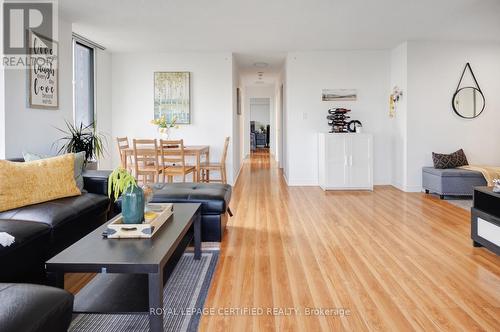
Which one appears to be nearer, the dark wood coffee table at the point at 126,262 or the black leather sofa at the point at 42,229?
the dark wood coffee table at the point at 126,262

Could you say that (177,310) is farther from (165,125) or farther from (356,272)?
(165,125)

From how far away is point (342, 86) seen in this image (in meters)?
6.38

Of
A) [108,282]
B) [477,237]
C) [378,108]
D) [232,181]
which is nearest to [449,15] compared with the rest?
[378,108]

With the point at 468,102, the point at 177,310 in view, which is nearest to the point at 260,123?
the point at 468,102

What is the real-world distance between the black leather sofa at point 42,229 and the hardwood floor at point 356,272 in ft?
3.59

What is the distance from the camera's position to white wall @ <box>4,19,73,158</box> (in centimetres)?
367

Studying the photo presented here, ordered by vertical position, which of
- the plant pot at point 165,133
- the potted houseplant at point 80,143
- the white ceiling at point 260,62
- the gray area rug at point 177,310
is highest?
the white ceiling at point 260,62

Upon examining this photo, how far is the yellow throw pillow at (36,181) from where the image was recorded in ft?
8.45

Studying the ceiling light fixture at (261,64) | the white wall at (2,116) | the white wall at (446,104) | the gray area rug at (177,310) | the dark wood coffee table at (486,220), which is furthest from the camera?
the ceiling light fixture at (261,64)

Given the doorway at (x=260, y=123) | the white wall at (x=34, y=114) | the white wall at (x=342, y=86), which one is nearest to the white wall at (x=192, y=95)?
the white wall at (x=342, y=86)

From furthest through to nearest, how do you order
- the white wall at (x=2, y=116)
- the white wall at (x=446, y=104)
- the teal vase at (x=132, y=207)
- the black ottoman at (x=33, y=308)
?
the white wall at (x=446, y=104), the white wall at (x=2, y=116), the teal vase at (x=132, y=207), the black ottoman at (x=33, y=308)

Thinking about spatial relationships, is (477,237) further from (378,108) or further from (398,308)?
(378,108)

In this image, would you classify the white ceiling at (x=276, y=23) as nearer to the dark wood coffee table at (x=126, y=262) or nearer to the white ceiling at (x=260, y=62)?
the white ceiling at (x=260, y=62)

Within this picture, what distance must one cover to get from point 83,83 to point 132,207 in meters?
4.52
